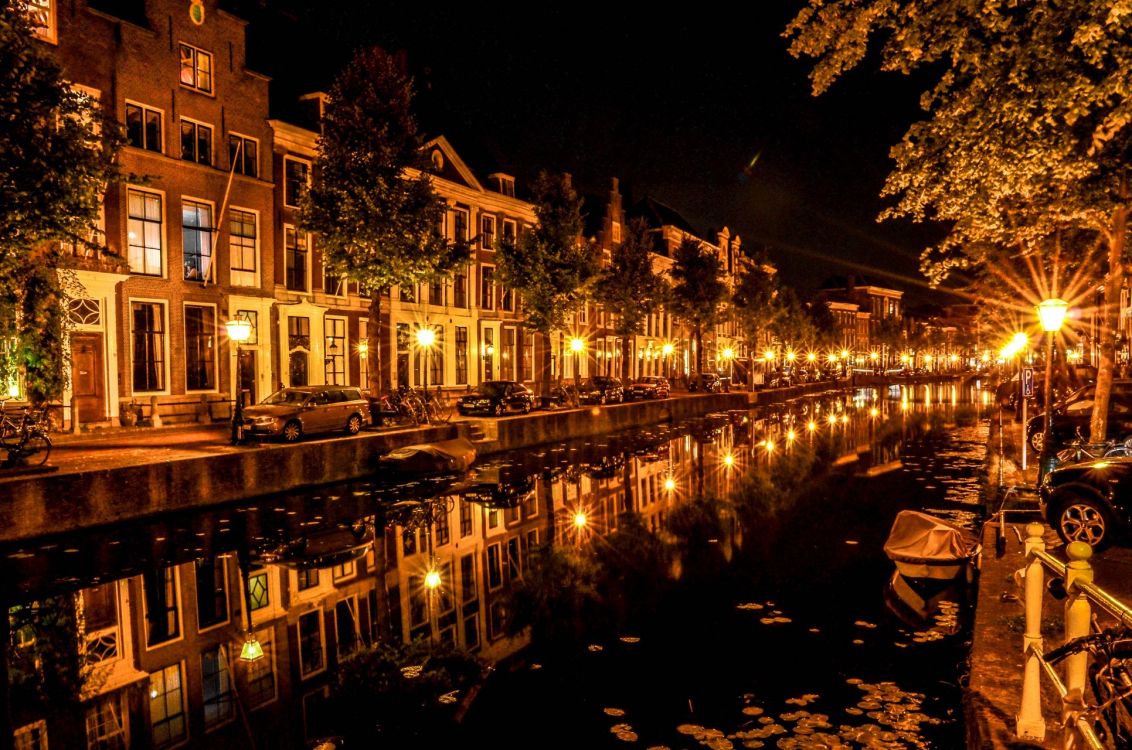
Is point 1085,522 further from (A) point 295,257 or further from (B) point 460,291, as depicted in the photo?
(B) point 460,291

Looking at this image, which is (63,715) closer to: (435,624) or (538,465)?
(435,624)

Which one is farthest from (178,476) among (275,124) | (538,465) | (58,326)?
(275,124)

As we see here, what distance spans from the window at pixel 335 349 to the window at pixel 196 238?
6494mm

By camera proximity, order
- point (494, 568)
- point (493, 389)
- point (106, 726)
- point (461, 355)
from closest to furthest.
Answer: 1. point (106, 726)
2. point (494, 568)
3. point (493, 389)
4. point (461, 355)

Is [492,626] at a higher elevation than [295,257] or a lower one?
lower

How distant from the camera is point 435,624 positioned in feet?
28.8

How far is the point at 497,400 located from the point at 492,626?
77.9 ft

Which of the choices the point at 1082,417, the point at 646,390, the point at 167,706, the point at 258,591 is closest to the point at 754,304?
the point at 646,390

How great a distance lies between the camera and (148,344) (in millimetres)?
26016

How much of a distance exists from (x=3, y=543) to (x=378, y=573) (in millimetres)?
7109

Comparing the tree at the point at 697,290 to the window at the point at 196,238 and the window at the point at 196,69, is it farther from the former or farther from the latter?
the window at the point at 196,69

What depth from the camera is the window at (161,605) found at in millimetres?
8680

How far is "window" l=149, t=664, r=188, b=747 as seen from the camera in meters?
6.19

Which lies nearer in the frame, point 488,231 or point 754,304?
point 488,231
